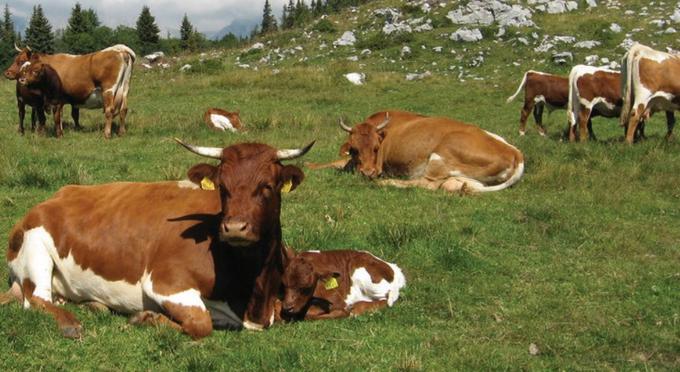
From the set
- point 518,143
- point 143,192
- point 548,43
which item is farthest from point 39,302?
point 548,43

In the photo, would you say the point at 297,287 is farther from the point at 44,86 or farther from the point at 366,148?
the point at 44,86

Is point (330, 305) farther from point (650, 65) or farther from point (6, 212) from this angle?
point (650, 65)

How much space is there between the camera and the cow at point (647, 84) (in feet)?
49.3

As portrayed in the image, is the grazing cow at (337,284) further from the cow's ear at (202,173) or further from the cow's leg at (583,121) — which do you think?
the cow's leg at (583,121)

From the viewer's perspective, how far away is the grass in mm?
5449

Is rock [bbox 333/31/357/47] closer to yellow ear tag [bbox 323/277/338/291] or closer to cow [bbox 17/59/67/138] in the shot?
cow [bbox 17/59/67/138]

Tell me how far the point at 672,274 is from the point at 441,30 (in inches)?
1270

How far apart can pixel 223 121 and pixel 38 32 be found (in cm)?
8523

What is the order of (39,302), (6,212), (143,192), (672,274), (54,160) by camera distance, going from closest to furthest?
(39,302) → (143,192) → (672,274) → (6,212) → (54,160)

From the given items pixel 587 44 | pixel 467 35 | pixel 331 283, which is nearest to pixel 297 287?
pixel 331 283

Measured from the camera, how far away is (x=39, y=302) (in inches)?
238

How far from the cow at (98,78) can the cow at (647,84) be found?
37.4 feet

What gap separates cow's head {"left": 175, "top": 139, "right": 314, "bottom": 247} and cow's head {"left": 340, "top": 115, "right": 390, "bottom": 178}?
6419 millimetres

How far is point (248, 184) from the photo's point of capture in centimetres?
539
